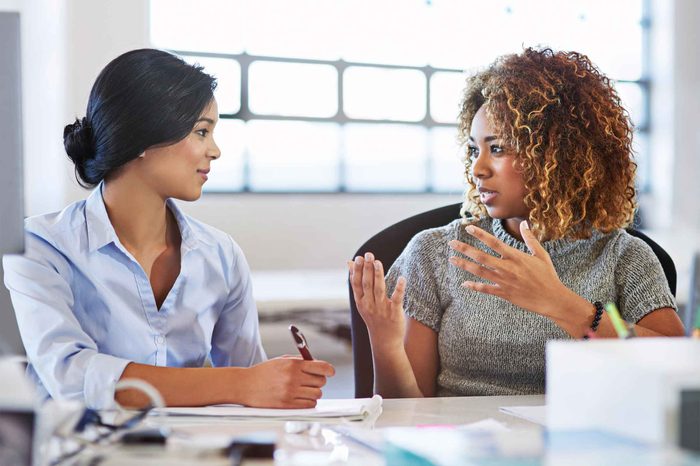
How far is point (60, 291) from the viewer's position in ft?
4.41

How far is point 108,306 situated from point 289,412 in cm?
43

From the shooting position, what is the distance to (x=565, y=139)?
164cm

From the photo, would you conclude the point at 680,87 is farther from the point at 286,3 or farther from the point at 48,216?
the point at 48,216

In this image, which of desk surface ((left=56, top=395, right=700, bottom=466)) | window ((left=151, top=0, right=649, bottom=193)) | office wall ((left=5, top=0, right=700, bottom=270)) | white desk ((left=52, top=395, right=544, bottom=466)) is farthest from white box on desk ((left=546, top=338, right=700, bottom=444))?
window ((left=151, top=0, right=649, bottom=193))

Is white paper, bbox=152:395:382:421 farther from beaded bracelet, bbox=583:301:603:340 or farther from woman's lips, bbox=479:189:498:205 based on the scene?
woman's lips, bbox=479:189:498:205

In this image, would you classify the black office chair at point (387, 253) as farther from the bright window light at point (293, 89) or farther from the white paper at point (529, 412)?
the bright window light at point (293, 89)

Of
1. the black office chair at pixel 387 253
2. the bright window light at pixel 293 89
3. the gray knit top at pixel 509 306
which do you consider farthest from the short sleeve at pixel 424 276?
the bright window light at pixel 293 89

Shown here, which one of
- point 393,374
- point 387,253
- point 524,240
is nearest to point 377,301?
point 393,374

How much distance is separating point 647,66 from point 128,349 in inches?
218

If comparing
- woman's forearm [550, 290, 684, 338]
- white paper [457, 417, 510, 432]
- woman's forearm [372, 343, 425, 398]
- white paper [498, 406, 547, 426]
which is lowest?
woman's forearm [372, 343, 425, 398]

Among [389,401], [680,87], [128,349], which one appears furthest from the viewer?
[680,87]

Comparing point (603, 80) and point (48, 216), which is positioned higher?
point (603, 80)

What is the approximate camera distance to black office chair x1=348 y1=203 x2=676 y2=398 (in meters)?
1.70

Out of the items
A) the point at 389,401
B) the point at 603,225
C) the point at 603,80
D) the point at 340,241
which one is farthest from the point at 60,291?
the point at 340,241
